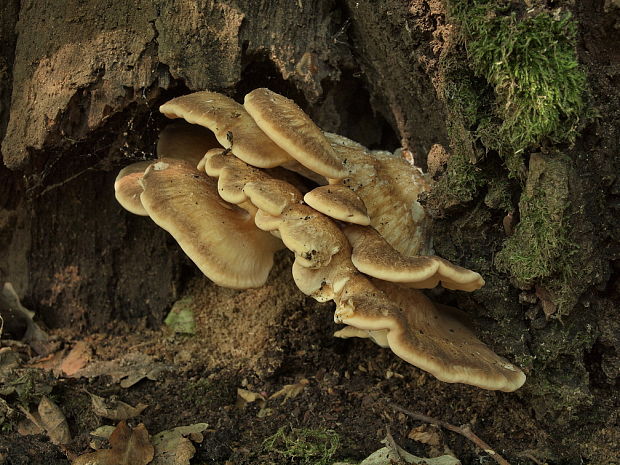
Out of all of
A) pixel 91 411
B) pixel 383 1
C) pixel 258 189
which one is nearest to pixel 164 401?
pixel 91 411

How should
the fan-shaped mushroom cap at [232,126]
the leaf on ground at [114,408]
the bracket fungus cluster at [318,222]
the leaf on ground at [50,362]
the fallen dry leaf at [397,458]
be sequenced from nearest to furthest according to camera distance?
1. the bracket fungus cluster at [318,222]
2. the fan-shaped mushroom cap at [232,126]
3. the fallen dry leaf at [397,458]
4. the leaf on ground at [114,408]
5. the leaf on ground at [50,362]

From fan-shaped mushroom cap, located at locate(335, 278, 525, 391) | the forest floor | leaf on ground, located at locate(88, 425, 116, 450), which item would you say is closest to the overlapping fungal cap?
fan-shaped mushroom cap, located at locate(335, 278, 525, 391)

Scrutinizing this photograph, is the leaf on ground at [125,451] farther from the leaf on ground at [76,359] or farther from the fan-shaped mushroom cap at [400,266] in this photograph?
the fan-shaped mushroom cap at [400,266]

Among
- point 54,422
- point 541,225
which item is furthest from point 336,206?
point 54,422

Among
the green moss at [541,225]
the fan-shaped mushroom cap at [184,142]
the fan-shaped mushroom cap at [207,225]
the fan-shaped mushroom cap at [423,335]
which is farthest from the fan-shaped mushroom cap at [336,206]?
the fan-shaped mushroom cap at [184,142]

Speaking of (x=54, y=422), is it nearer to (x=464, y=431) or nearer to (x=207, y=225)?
(x=207, y=225)

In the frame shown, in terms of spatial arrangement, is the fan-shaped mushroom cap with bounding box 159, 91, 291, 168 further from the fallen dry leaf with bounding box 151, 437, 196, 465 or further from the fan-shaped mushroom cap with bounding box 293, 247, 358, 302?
the fallen dry leaf with bounding box 151, 437, 196, 465

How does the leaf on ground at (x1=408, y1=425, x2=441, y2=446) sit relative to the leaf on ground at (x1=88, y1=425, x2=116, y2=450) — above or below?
below
